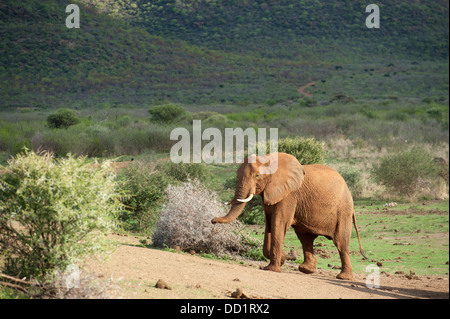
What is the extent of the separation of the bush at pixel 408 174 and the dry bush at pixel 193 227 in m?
8.67

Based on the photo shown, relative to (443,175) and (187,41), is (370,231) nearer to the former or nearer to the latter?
(443,175)

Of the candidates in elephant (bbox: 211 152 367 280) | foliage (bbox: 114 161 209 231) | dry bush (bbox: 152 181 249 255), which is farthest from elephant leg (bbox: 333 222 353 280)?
foliage (bbox: 114 161 209 231)

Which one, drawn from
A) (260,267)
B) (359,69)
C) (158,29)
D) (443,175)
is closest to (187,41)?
(158,29)

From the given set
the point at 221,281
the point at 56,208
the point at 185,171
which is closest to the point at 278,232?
the point at 221,281

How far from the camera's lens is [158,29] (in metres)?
53.6

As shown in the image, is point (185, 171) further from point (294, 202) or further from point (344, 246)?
point (344, 246)

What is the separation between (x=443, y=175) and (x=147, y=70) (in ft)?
121

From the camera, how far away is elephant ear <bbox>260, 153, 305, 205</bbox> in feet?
28.3

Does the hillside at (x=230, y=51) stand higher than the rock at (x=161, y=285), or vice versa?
the hillside at (x=230, y=51)

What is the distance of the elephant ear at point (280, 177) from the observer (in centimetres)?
863

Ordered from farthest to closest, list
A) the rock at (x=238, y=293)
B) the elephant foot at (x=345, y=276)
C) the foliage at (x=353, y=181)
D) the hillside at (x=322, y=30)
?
the hillside at (x=322, y=30)
the foliage at (x=353, y=181)
the elephant foot at (x=345, y=276)
the rock at (x=238, y=293)

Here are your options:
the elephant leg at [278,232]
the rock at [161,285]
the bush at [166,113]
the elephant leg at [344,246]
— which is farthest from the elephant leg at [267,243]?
the bush at [166,113]

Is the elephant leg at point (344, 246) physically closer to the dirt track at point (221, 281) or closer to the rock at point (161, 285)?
the dirt track at point (221, 281)

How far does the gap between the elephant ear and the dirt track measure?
1.15 m
